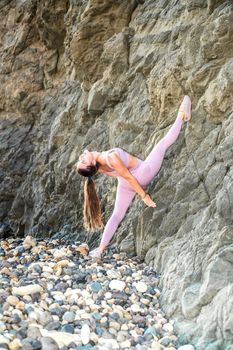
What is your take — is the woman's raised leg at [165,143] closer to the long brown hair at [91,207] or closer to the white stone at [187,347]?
the long brown hair at [91,207]

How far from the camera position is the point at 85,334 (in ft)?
13.7

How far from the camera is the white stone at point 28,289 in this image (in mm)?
5035

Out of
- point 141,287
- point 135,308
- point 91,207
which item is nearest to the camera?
point 135,308

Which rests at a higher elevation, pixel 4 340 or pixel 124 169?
pixel 124 169

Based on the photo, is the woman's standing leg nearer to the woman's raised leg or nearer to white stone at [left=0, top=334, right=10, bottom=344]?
the woman's raised leg

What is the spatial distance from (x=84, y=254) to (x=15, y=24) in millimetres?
6631

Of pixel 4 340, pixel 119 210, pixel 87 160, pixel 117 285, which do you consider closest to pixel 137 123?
pixel 87 160

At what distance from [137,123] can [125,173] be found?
54.5 inches

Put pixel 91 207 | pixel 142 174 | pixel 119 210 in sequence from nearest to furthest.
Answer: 1. pixel 142 174
2. pixel 119 210
3. pixel 91 207

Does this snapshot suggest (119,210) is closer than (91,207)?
Yes

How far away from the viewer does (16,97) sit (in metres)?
10.7

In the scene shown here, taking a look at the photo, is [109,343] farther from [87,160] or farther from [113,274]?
[87,160]

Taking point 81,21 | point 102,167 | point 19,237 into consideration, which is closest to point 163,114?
point 102,167

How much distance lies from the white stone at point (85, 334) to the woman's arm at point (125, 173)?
82.0 inches
